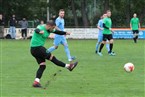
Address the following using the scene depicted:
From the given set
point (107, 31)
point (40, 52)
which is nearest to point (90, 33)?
point (107, 31)

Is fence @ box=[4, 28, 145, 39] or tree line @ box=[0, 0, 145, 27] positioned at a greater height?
tree line @ box=[0, 0, 145, 27]

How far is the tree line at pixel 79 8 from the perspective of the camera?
48.8 m

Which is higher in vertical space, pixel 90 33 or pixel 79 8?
pixel 79 8

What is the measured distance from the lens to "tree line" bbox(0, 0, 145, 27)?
48.8 metres

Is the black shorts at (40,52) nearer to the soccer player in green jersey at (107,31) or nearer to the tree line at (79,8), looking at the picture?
the soccer player in green jersey at (107,31)

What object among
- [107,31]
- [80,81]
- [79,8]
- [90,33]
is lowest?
[90,33]

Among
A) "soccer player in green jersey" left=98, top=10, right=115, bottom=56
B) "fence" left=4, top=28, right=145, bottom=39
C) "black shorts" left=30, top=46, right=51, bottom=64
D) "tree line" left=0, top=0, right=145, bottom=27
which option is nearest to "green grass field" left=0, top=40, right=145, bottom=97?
"black shorts" left=30, top=46, right=51, bottom=64

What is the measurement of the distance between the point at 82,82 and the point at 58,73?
1966 millimetres

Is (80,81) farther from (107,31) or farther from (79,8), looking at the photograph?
(79,8)

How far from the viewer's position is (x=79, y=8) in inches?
2018

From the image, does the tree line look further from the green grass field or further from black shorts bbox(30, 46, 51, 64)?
black shorts bbox(30, 46, 51, 64)

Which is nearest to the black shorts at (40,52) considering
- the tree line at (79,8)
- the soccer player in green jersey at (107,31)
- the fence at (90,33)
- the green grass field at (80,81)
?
the green grass field at (80,81)

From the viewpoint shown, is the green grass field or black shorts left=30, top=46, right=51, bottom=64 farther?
black shorts left=30, top=46, right=51, bottom=64

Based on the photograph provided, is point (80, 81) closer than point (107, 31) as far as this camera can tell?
Yes
